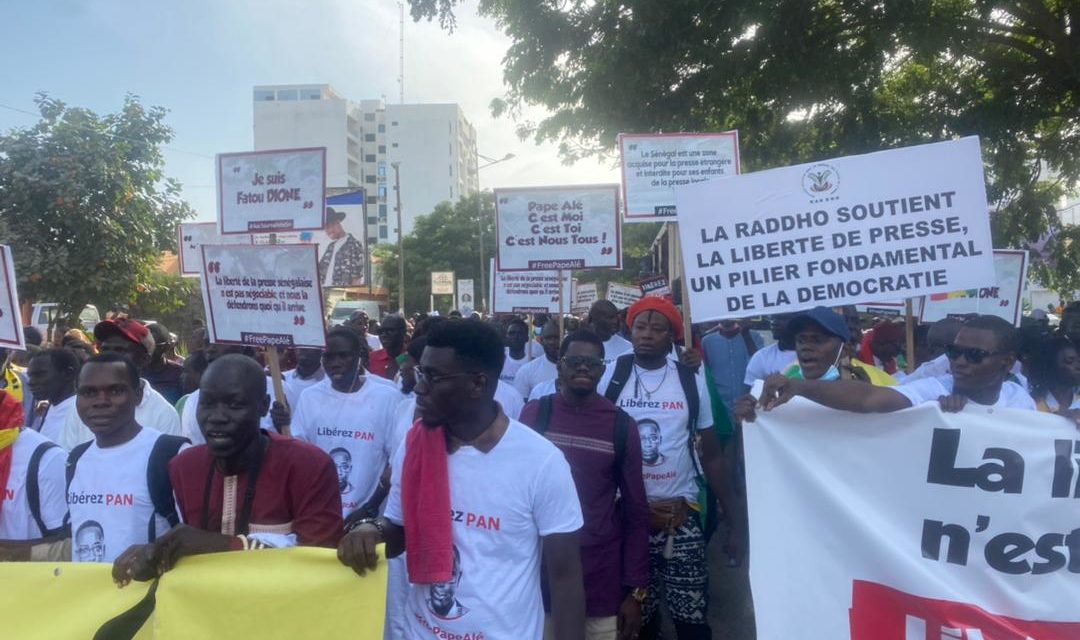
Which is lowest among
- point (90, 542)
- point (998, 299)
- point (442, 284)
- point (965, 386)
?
point (90, 542)

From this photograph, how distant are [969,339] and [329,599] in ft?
8.61

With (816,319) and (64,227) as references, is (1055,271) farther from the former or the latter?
(64,227)

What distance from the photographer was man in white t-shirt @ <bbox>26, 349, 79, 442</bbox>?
469cm

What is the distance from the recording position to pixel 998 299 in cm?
746

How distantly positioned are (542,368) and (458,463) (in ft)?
14.8

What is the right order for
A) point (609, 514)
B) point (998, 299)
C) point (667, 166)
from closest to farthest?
point (609, 514) → point (667, 166) → point (998, 299)

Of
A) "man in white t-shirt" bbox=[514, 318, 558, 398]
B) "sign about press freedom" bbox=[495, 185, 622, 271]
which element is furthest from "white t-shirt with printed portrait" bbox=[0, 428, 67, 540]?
"sign about press freedom" bbox=[495, 185, 622, 271]

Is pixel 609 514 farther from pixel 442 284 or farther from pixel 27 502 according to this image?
pixel 442 284

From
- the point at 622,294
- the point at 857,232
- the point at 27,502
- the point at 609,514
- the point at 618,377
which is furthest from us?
the point at 622,294

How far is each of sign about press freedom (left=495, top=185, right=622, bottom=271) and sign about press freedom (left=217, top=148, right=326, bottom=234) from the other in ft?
8.92

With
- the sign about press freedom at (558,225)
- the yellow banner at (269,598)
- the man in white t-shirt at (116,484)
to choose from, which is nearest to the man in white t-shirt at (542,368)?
the sign about press freedom at (558,225)

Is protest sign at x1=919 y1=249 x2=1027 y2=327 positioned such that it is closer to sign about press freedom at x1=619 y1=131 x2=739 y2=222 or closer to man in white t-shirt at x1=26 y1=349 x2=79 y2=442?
sign about press freedom at x1=619 y1=131 x2=739 y2=222

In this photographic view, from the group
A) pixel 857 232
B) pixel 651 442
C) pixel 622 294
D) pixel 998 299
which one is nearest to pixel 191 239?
pixel 622 294

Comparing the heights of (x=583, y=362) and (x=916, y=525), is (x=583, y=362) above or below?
above
